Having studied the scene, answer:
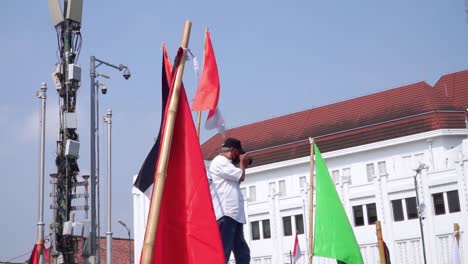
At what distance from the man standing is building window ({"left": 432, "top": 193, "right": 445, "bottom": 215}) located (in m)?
38.1

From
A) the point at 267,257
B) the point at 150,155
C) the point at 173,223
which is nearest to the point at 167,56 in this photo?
the point at 150,155

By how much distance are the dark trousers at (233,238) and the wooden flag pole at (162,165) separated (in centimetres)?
185

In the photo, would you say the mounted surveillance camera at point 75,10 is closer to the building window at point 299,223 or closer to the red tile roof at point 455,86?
the building window at point 299,223

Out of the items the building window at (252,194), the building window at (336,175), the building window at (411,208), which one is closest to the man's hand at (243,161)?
the building window at (411,208)

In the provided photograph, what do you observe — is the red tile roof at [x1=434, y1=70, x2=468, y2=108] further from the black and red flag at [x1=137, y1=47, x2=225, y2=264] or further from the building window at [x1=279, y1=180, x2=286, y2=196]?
the black and red flag at [x1=137, y1=47, x2=225, y2=264]

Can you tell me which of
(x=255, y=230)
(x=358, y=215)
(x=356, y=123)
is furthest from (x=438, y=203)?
(x=255, y=230)

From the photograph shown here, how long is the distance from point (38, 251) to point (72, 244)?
161 cm

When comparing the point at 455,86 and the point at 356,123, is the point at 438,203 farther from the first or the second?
the point at 455,86

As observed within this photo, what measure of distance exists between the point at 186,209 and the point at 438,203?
4010 cm

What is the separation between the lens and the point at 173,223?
4.48m

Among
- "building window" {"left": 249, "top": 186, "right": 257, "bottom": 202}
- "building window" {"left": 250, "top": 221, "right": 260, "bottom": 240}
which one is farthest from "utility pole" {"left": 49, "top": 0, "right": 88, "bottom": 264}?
"building window" {"left": 249, "top": 186, "right": 257, "bottom": 202}

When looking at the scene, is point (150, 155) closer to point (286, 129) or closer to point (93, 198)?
point (93, 198)

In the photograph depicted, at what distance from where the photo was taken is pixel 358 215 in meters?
46.3

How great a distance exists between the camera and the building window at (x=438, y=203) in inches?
1656
